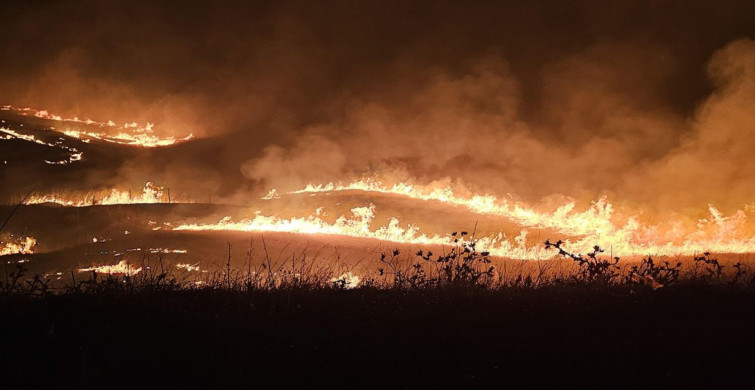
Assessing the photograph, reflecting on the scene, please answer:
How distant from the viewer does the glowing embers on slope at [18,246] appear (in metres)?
22.9

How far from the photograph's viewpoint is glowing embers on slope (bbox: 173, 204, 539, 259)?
827 inches

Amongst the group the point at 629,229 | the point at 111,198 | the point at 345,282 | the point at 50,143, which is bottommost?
the point at 345,282

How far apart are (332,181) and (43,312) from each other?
73.1ft

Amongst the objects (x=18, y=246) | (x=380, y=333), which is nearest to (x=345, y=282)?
Answer: (x=380, y=333)

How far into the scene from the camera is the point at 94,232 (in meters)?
24.2

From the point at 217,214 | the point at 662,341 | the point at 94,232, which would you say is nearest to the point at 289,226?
the point at 217,214

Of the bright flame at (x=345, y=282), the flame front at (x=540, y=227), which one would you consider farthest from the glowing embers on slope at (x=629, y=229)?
the bright flame at (x=345, y=282)

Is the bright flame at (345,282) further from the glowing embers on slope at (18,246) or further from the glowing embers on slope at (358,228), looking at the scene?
the glowing embers on slope at (18,246)

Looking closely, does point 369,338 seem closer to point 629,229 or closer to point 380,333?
point 380,333

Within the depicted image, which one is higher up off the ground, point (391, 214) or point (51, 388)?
point (391, 214)

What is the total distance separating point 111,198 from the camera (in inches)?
1144

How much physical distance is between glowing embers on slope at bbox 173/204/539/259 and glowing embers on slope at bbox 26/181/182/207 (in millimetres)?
6253

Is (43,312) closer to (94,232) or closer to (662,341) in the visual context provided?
(662,341)

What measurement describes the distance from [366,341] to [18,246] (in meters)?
22.9
